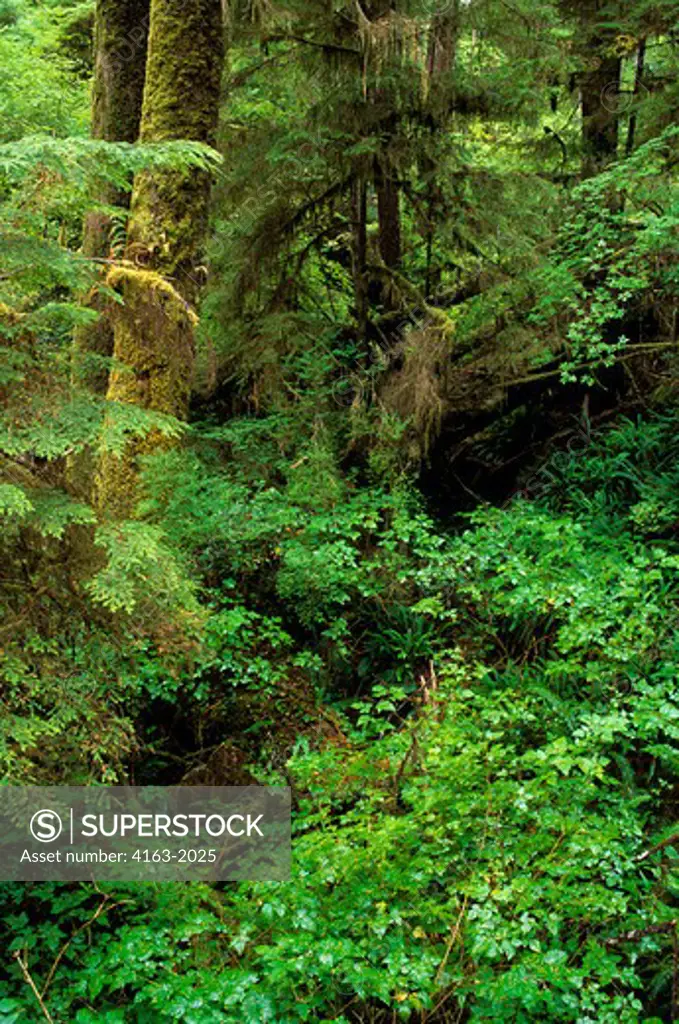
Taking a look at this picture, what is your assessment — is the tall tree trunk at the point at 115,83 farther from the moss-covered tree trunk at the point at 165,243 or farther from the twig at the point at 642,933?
the twig at the point at 642,933

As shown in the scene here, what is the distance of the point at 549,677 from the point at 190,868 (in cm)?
220

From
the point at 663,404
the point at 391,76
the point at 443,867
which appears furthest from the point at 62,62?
the point at 443,867

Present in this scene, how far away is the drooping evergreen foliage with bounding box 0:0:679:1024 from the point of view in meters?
2.78

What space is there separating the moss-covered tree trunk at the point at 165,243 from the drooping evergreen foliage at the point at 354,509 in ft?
0.07

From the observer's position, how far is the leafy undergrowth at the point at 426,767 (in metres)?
2.70

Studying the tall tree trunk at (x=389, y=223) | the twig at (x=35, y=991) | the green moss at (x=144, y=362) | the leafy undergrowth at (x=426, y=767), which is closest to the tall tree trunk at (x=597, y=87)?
the tall tree trunk at (x=389, y=223)

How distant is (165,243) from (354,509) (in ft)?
6.97

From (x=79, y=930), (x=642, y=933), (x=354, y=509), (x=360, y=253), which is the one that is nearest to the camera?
(x=642, y=933)

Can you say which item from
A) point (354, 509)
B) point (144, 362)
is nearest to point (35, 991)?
point (144, 362)

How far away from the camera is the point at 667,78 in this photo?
8.02 m

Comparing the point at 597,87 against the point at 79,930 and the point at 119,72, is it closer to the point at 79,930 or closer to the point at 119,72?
the point at 119,72

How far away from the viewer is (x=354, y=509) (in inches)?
222

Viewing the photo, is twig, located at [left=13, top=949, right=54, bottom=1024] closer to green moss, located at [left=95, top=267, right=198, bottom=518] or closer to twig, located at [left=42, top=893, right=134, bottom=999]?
twig, located at [left=42, top=893, right=134, bottom=999]

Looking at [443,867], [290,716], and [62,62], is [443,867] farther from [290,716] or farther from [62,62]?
[62,62]
